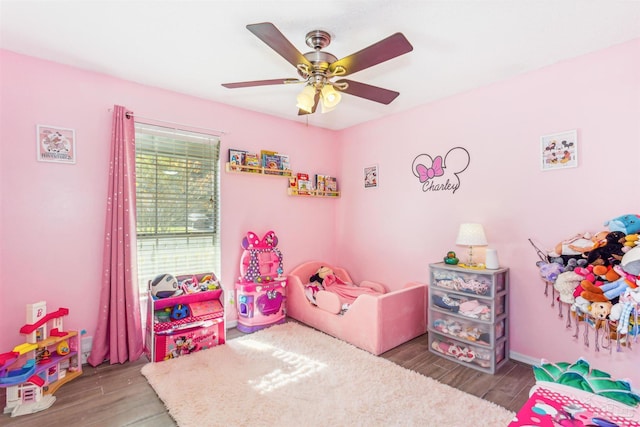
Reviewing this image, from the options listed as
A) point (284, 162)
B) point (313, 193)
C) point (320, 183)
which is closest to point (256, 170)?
point (284, 162)

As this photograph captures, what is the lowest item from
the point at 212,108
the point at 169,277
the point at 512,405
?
the point at 512,405

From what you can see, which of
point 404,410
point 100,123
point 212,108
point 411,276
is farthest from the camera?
point 411,276

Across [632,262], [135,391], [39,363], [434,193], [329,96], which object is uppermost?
[329,96]

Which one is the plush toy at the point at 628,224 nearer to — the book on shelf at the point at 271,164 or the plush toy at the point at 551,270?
the plush toy at the point at 551,270

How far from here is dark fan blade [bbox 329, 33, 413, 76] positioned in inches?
59.3

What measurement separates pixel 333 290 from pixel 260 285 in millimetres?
851

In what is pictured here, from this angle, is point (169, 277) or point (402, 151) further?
point (402, 151)

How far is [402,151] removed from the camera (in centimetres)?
349

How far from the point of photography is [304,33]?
2.01 metres

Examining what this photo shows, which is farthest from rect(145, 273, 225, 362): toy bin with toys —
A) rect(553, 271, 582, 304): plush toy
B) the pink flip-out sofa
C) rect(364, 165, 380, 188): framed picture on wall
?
rect(553, 271, 582, 304): plush toy

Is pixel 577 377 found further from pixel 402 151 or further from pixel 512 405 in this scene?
pixel 402 151

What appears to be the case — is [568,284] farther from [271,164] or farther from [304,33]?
[271,164]

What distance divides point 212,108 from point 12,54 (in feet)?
4.86

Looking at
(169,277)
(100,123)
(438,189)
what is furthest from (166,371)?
(438,189)
